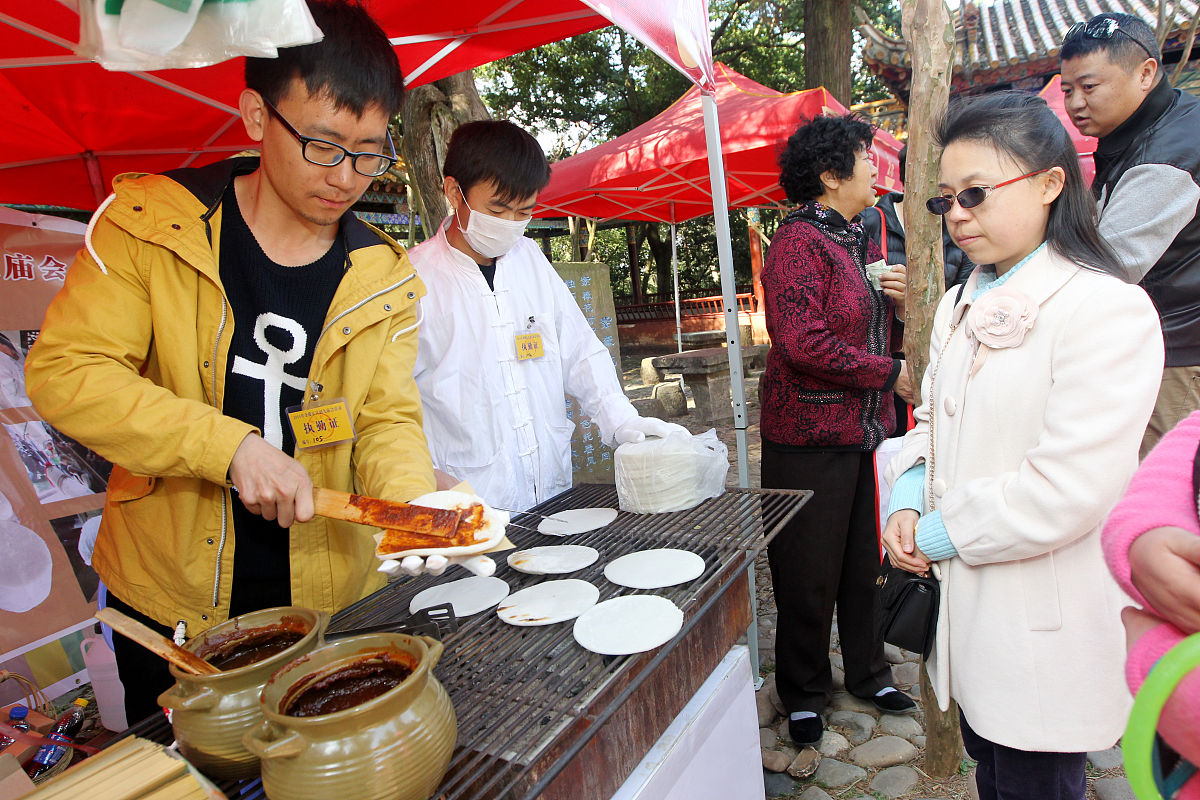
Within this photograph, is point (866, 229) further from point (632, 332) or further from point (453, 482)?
point (632, 332)

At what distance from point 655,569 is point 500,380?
3.43 feet

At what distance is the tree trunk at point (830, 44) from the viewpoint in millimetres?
8414

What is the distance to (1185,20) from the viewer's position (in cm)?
713

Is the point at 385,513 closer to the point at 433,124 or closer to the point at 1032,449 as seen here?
the point at 1032,449

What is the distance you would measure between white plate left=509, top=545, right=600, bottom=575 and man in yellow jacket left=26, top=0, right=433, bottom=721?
0.36 m

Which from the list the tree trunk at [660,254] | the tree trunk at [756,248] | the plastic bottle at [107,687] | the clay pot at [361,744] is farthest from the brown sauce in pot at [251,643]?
the tree trunk at [660,254]

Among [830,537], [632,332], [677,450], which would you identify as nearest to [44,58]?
[677,450]

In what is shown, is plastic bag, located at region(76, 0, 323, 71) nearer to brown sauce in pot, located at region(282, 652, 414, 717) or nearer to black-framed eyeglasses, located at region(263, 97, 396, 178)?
black-framed eyeglasses, located at region(263, 97, 396, 178)

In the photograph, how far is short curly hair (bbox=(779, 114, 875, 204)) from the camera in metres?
2.59

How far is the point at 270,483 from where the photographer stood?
1.26 m

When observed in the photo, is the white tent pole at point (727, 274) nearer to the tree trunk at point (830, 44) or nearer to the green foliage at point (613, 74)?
the tree trunk at point (830, 44)

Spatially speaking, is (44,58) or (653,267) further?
(653,267)

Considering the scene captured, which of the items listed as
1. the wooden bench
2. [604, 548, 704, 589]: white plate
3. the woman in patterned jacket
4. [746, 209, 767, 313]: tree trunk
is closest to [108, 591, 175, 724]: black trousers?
[604, 548, 704, 589]: white plate

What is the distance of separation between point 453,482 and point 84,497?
270 centimetres
